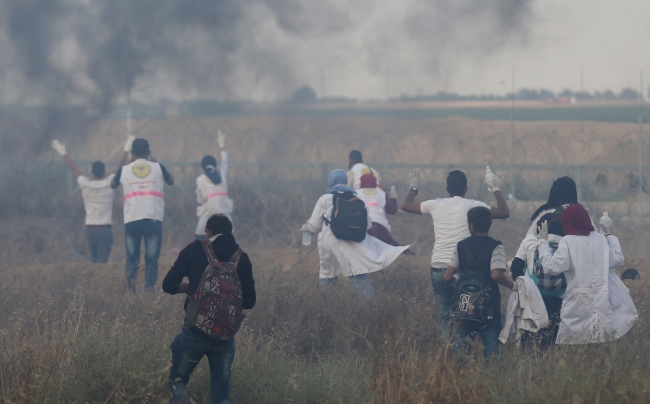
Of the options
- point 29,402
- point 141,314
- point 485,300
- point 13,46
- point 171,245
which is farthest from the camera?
point 13,46

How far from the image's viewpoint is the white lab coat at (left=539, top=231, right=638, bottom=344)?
15.3 feet

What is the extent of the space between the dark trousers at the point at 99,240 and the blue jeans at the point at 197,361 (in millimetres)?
5459

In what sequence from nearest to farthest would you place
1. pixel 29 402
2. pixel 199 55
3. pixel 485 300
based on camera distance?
1. pixel 29 402
2. pixel 485 300
3. pixel 199 55

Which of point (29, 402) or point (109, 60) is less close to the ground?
point (109, 60)

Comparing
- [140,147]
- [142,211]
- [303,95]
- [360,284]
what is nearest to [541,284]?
[360,284]

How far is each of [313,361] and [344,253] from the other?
49.7 inches

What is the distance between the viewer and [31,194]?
13258mm

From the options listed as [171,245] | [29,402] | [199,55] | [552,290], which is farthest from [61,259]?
[552,290]

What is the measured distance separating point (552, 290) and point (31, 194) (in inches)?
431

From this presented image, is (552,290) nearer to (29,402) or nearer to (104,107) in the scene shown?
(29,402)

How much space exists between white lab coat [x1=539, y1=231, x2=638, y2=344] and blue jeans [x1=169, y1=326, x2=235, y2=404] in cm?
214

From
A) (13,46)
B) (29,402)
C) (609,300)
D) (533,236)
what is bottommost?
(29,402)

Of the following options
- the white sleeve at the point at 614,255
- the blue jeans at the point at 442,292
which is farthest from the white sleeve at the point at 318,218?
the white sleeve at the point at 614,255

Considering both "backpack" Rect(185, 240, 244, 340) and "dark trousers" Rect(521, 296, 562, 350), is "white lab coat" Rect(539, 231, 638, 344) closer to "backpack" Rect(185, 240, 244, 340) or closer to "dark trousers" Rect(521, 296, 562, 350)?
"dark trousers" Rect(521, 296, 562, 350)
